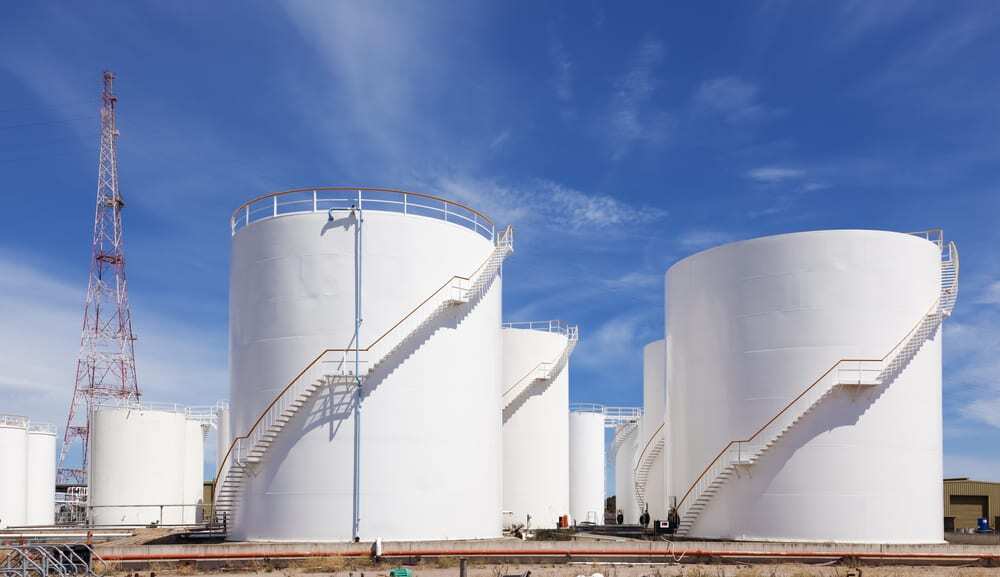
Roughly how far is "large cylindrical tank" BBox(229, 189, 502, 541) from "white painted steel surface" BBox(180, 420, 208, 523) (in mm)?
23052

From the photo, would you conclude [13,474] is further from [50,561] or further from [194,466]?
[50,561]

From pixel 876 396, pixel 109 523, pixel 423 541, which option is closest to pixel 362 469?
pixel 423 541

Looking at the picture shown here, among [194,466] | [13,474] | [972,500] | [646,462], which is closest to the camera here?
[646,462]

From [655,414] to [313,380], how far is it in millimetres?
19460

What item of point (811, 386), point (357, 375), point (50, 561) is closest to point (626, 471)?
point (811, 386)

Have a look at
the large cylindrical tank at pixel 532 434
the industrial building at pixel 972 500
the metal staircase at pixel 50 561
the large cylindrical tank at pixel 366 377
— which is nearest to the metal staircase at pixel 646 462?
the large cylindrical tank at pixel 532 434

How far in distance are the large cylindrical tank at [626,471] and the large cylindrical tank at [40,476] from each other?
2900 centimetres

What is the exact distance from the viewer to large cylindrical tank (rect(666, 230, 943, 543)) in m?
29.2

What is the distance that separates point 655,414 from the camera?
43031mm

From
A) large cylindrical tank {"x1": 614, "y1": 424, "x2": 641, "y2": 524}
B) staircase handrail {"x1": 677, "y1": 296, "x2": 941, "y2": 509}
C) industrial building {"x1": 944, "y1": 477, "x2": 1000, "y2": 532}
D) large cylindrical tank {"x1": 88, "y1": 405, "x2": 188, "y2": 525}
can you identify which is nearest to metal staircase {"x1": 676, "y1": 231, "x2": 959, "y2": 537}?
staircase handrail {"x1": 677, "y1": 296, "x2": 941, "y2": 509}

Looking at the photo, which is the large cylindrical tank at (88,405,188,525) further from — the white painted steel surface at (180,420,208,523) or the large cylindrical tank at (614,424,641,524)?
the large cylindrical tank at (614,424,641,524)

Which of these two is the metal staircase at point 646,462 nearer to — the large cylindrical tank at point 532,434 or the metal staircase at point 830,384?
the large cylindrical tank at point 532,434

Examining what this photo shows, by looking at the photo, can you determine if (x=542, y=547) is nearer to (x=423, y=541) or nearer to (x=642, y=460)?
(x=423, y=541)

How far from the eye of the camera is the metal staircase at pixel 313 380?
27.4 m
